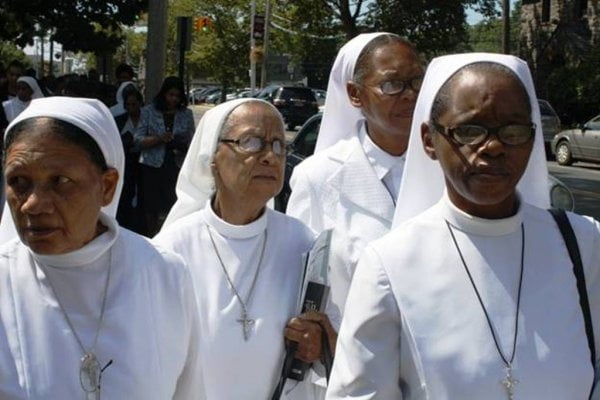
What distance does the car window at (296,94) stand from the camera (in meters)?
38.5

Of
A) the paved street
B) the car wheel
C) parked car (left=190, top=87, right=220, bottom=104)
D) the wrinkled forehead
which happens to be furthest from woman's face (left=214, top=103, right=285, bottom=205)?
parked car (left=190, top=87, right=220, bottom=104)

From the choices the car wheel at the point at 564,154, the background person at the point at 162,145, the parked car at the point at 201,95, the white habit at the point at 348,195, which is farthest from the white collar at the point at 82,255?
the parked car at the point at 201,95

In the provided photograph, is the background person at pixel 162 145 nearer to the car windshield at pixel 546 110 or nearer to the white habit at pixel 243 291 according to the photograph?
the white habit at pixel 243 291

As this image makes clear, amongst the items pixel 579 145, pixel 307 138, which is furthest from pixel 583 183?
pixel 307 138

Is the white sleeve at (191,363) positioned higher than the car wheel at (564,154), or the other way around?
the white sleeve at (191,363)

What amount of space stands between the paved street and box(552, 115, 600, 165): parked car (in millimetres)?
268

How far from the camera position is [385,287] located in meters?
2.51

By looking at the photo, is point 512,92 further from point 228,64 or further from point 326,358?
point 228,64

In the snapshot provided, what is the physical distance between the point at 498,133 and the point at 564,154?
78.6 feet

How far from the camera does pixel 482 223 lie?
100 inches

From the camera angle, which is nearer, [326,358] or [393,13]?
[326,358]

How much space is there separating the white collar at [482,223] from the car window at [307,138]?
8554 mm

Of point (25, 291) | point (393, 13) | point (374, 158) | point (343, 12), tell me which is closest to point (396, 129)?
point (374, 158)

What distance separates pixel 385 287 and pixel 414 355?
0.18m
